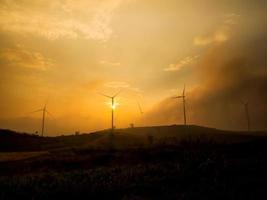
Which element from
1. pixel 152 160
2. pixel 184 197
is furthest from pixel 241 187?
pixel 152 160

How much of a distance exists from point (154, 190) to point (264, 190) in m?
6.88

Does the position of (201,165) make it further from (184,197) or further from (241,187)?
(184,197)

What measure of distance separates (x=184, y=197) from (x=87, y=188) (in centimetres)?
723

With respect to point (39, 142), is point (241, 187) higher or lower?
lower

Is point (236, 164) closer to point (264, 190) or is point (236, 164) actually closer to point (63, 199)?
point (264, 190)

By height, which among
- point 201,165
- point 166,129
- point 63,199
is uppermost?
point 166,129

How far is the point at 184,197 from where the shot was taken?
650 inches

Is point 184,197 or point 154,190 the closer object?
point 184,197

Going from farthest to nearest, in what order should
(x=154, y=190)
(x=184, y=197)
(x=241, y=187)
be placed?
(x=154, y=190) < (x=241, y=187) < (x=184, y=197)

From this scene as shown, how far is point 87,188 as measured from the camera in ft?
66.6

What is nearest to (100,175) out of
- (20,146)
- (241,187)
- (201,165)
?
(201,165)

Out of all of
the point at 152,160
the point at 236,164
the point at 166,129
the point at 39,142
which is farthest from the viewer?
the point at 166,129

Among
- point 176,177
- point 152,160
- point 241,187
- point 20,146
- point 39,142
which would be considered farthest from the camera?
point 39,142

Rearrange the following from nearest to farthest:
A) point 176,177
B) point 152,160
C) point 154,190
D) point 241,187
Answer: point 241,187 < point 154,190 < point 176,177 < point 152,160
